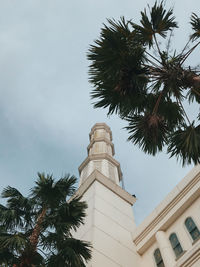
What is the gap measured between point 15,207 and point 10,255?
2.36m

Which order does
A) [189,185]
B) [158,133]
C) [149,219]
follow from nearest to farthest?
[158,133], [189,185], [149,219]

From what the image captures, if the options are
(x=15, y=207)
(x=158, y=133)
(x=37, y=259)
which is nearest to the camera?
(x=37, y=259)

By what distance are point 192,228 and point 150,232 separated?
277 centimetres

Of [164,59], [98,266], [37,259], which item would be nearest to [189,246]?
[98,266]

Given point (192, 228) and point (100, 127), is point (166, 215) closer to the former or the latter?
point (192, 228)

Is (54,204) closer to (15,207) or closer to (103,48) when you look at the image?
(15,207)

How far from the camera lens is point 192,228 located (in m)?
12.2

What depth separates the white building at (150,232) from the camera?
12.0 meters

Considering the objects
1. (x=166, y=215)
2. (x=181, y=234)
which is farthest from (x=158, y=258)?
(x=166, y=215)

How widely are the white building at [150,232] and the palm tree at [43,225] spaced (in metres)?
3.66

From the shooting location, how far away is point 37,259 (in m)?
7.45

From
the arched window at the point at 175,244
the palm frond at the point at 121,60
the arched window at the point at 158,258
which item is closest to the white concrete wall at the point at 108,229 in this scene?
the arched window at the point at 158,258

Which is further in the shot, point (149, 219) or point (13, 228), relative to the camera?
point (149, 219)

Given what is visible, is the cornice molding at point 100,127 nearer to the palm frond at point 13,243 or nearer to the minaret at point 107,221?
the minaret at point 107,221
